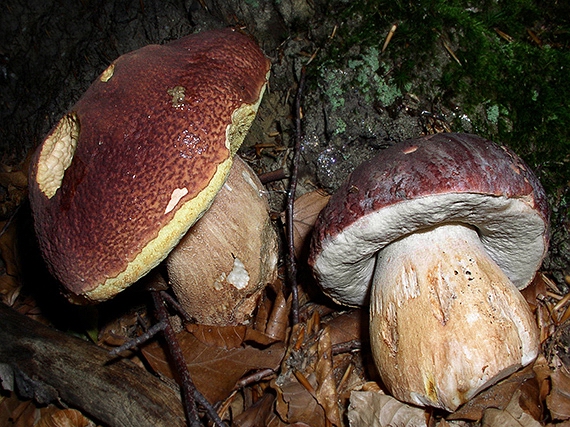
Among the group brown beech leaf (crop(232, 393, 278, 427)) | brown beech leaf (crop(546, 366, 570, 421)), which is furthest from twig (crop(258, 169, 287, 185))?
brown beech leaf (crop(546, 366, 570, 421))

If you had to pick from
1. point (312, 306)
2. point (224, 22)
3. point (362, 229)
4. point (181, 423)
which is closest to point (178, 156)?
point (362, 229)

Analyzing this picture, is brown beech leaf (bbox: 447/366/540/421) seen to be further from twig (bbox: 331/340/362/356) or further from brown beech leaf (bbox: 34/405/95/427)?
brown beech leaf (bbox: 34/405/95/427)

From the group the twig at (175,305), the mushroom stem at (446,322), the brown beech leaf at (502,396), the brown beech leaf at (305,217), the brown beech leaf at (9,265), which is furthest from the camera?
the brown beech leaf at (9,265)

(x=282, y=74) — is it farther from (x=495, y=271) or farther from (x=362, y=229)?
(x=495, y=271)

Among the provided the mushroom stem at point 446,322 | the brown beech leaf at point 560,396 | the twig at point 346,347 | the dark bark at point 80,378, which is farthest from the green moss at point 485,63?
the dark bark at point 80,378

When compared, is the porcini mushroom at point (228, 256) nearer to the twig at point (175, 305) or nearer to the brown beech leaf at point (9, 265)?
the twig at point (175, 305)

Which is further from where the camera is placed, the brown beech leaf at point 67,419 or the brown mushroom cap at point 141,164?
the brown beech leaf at point 67,419
